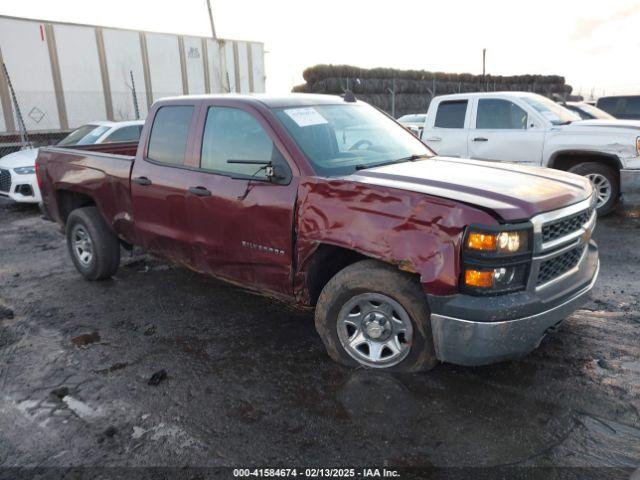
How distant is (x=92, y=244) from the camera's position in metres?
5.12

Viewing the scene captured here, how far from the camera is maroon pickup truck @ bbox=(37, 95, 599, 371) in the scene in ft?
8.86

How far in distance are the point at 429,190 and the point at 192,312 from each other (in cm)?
254

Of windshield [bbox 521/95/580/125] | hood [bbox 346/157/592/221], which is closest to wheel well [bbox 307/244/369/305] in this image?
hood [bbox 346/157/592/221]

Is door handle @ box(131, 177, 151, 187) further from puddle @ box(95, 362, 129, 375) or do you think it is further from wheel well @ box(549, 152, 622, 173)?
wheel well @ box(549, 152, 622, 173)

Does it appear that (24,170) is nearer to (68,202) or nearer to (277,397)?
(68,202)

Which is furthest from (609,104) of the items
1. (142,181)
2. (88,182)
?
(88,182)

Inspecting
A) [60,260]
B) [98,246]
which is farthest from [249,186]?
[60,260]

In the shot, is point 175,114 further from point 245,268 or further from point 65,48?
point 65,48

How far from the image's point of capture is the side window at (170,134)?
4121 mm

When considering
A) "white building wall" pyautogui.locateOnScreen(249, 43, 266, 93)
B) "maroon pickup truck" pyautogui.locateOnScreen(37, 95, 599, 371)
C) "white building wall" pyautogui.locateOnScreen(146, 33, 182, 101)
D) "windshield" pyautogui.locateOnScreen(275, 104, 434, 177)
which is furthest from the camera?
"white building wall" pyautogui.locateOnScreen(249, 43, 266, 93)

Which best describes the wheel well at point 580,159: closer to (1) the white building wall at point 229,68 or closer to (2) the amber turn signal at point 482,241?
(2) the amber turn signal at point 482,241

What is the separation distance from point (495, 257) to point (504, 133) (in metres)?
5.95

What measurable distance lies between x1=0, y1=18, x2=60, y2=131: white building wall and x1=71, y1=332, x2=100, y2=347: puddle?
11.1m

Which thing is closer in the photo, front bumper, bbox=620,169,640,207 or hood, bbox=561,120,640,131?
front bumper, bbox=620,169,640,207
